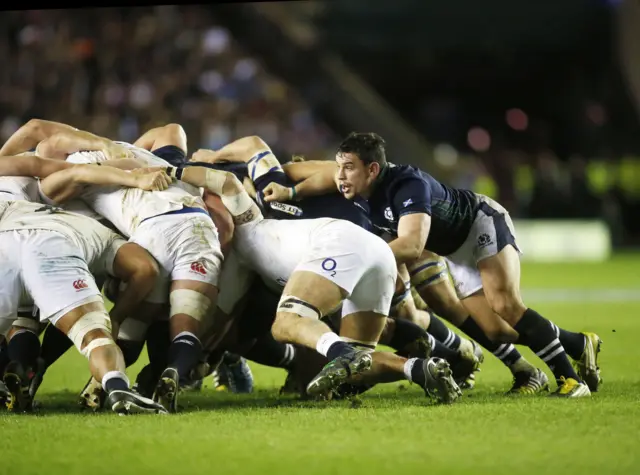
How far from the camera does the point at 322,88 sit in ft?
76.8

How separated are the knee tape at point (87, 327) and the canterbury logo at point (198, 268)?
2.06 ft

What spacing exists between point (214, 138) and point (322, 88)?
148 inches

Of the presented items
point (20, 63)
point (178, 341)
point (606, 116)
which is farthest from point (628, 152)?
point (178, 341)

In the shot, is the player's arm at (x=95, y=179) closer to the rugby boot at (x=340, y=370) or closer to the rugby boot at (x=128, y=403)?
the rugby boot at (x=128, y=403)

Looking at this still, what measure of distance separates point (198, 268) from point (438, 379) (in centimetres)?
154

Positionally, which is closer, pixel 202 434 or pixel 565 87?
pixel 202 434

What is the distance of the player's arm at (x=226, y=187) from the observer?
6684 mm

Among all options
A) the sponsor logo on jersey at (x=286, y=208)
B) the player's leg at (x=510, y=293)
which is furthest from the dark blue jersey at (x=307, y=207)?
the player's leg at (x=510, y=293)

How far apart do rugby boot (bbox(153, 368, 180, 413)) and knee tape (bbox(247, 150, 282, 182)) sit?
1.99 meters

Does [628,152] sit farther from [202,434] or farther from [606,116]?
[202,434]

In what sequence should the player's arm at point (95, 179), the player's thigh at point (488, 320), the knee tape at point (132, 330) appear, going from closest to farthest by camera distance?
the knee tape at point (132, 330), the player's arm at point (95, 179), the player's thigh at point (488, 320)

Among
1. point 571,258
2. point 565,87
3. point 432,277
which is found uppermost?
point 565,87

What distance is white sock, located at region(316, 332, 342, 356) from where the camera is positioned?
5.66 meters

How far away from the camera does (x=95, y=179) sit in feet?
21.7
